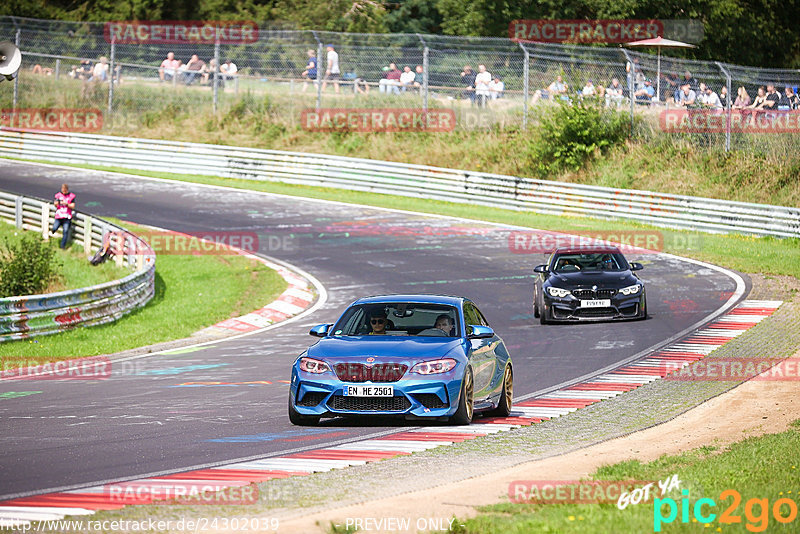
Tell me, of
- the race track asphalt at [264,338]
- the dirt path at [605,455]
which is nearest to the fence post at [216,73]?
the race track asphalt at [264,338]

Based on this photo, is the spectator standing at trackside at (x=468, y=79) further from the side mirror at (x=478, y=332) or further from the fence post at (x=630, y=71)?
the side mirror at (x=478, y=332)

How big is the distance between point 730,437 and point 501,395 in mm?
2433

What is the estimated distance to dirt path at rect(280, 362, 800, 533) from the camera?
23.6ft

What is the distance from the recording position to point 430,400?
10.8m

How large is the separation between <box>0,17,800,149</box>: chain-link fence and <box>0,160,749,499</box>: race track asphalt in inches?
219

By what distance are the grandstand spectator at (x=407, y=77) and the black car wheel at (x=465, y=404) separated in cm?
2874

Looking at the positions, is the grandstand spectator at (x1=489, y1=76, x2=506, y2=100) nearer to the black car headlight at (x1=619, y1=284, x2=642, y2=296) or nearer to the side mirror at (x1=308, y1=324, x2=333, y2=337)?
the black car headlight at (x1=619, y1=284, x2=642, y2=296)

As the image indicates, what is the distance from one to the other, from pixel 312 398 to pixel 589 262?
10639 mm
